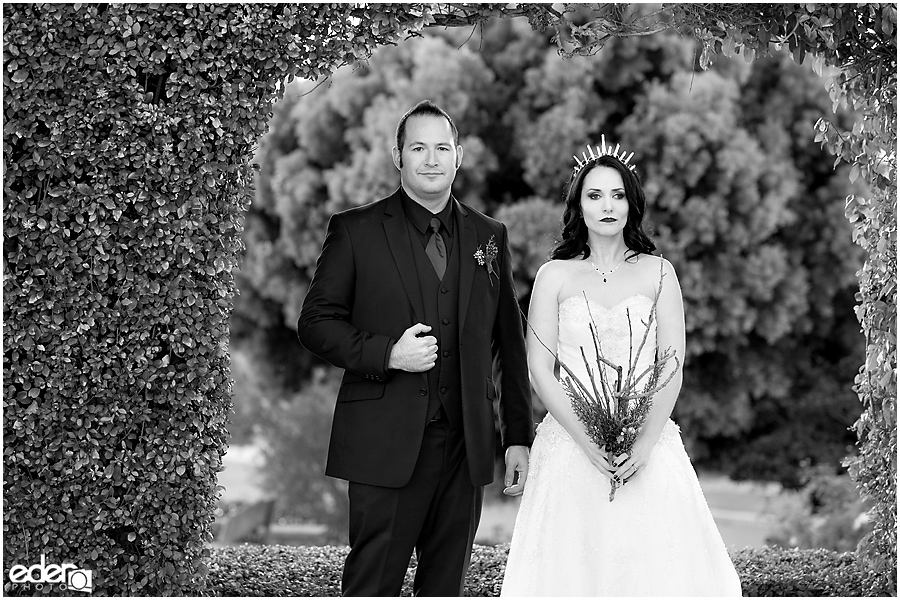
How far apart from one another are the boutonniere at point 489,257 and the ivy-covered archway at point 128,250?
→ 957mm

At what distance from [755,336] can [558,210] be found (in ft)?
7.81

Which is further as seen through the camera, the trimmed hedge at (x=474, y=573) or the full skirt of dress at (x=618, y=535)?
the trimmed hedge at (x=474, y=573)

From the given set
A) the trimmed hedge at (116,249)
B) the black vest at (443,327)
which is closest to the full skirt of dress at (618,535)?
the black vest at (443,327)

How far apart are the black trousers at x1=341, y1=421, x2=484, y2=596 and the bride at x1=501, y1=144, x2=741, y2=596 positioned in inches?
9.4

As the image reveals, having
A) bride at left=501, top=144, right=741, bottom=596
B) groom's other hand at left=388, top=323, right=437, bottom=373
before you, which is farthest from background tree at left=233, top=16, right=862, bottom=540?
groom's other hand at left=388, top=323, right=437, bottom=373

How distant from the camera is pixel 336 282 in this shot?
369 centimetres

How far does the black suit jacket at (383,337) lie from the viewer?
3.58m

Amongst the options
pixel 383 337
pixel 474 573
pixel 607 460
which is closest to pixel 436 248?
pixel 383 337

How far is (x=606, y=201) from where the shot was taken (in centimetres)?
377

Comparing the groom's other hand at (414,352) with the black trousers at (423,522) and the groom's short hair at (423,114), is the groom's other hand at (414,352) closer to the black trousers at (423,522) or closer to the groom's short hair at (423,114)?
the black trousers at (423,522)

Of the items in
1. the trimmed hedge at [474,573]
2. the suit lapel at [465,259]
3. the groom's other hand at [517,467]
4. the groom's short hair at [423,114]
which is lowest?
the trimmed hedge at [474,573]

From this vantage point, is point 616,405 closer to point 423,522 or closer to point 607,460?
point 607,460

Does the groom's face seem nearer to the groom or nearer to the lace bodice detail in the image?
the groom

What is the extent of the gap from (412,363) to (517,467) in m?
0.69
